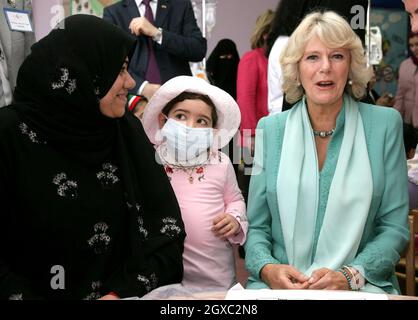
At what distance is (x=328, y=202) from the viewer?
2018mm

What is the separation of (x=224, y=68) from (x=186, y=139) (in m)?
3.23

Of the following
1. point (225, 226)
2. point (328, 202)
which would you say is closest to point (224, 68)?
point (225, 226)

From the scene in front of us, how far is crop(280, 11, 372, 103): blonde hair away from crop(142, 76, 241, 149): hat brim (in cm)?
27

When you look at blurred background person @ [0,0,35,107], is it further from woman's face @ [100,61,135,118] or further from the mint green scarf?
the mint green scarf

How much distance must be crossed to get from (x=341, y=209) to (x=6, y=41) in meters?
1.82

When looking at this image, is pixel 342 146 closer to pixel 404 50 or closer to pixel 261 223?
pixel 261 223

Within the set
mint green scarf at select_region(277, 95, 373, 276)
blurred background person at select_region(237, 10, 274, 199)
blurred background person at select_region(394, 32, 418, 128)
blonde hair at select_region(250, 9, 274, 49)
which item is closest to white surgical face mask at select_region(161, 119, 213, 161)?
mint green scarf at select_region(277, 95, 373, 276)

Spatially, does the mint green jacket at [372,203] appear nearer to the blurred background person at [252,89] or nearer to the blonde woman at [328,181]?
the blonde woman at [328,181]

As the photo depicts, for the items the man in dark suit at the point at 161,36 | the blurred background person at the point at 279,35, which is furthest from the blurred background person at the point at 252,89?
the man in dark suit at the point at 161,36

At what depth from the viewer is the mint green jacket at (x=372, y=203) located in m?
1.97

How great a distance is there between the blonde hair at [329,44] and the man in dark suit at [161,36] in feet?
2.87

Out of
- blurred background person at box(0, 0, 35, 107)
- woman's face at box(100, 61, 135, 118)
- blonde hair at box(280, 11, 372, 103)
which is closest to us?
woman's face at box(100, 61, 135, 118)

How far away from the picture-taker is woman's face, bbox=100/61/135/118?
1.82m

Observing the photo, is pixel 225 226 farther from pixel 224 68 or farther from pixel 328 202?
pixel 224 68
